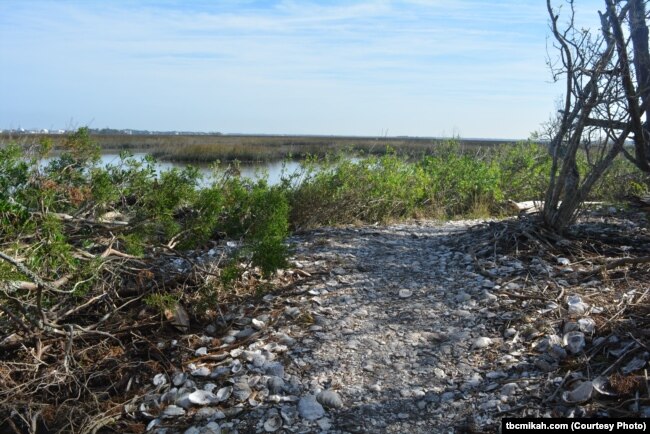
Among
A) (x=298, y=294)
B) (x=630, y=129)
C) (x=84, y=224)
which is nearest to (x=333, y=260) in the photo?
(x=298, y=294)

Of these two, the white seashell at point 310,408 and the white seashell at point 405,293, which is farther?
the white seashell at point 405,293

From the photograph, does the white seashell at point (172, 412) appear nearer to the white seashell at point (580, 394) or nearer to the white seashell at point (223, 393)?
the white seashell at point (223, 393)

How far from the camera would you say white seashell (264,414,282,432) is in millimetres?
3271

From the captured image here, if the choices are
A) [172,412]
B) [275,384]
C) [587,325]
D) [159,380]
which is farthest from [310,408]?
[587,325]

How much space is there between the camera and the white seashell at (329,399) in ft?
11.2

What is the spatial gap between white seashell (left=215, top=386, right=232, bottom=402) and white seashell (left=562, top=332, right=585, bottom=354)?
214cm

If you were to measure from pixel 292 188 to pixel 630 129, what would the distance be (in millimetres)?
3965

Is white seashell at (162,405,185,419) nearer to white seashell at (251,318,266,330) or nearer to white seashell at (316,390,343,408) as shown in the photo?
white seashell at (316,390,343,408)

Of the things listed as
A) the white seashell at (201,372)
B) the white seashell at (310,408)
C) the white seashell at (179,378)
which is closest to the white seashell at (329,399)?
the white seashell at (310,408)

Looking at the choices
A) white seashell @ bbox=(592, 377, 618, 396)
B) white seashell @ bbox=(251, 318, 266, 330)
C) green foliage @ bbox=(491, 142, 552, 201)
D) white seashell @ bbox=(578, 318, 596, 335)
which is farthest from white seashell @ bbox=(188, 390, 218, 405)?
green foliage @ bbox=(491, 142, 552, 201)

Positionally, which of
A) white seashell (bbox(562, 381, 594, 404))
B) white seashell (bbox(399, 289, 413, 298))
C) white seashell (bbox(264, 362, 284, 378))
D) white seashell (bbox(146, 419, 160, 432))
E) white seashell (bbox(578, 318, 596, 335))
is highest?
white seashell (bbox(578, 318, 596, 335))

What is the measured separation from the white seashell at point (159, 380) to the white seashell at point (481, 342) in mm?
2041

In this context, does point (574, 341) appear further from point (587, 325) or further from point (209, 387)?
point (209, 387)

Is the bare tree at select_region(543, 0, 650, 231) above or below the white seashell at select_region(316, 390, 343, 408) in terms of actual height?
above
